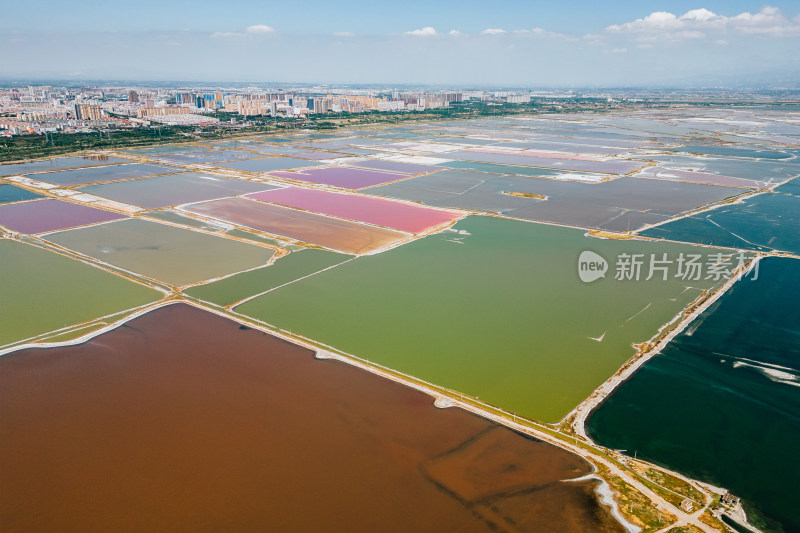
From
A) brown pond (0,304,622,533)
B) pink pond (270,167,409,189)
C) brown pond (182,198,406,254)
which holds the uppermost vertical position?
pink pond (270,167,409,189)

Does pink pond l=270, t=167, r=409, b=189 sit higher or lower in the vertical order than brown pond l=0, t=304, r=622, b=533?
higher

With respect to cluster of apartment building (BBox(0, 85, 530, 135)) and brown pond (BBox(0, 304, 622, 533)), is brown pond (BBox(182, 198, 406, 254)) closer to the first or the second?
brown pond (BBox(0, 304, 622, 533))

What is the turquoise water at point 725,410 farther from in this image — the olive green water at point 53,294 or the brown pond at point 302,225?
the olive green water at point 53,294

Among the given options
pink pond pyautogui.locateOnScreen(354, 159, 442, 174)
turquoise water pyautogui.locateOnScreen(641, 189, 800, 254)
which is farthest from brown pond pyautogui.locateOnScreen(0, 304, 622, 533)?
pink pond pyautogui.locateOnScreen(354, 159, 442, 174)

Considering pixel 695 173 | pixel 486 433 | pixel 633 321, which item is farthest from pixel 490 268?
pixel 695 173

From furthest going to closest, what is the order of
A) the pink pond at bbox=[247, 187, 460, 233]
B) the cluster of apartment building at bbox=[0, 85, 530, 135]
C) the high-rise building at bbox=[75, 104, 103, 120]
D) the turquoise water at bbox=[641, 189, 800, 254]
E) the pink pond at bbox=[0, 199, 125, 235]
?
1. the high-rise building at bbox=[75, 104, 103, 120]
2. the cluster of apartment building at bbox=[0, 85, 530, 135]
3. the pink pond at bbox=[247, 187, 460, 233]
4. the pink pond at bbox=[0, 199, 125, 235]
5. the turquoise water at bbox=[641, 189, 800, 254]

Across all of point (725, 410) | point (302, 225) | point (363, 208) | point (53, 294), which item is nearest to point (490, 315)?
point (725, 410)
